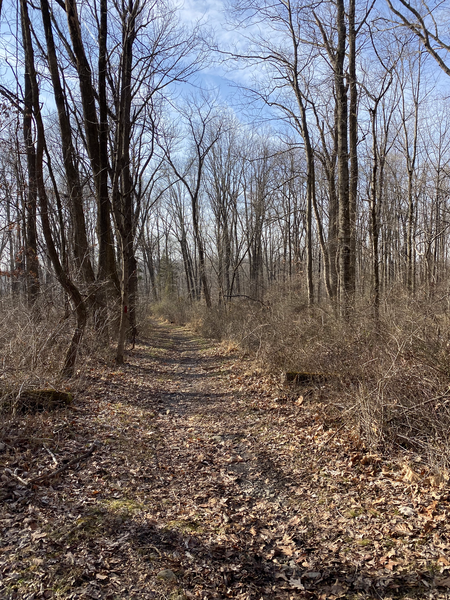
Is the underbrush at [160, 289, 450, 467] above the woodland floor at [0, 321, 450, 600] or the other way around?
above

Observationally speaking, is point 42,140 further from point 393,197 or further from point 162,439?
point 393,197

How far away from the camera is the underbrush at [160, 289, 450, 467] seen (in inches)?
169

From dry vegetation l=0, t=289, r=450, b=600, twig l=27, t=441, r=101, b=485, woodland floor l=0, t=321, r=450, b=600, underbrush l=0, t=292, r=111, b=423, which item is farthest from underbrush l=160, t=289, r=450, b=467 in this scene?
underbrush l=0, t=292, r=111, b=423

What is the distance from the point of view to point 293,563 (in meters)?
3.02

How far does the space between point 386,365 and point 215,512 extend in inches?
116

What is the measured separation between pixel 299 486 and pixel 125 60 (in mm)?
11013

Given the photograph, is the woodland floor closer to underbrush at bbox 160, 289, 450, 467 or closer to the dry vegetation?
the dry vegetation

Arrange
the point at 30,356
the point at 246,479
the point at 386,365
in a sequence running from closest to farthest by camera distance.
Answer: the point at 246,479, the point at 386,365, the point at 30,356

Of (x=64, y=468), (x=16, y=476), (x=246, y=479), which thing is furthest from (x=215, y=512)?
(x=16, y=476)

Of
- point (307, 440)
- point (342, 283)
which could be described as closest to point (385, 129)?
point (342, 283)

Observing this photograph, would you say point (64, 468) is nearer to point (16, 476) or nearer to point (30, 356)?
point (16, 476)

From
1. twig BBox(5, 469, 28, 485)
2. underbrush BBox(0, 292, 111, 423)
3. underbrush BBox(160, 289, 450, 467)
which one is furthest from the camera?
underbrush BBox(0, 292, 111, 423)

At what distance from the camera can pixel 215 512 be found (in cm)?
377

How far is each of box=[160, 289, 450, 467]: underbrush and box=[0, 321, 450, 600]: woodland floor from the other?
29 cm
